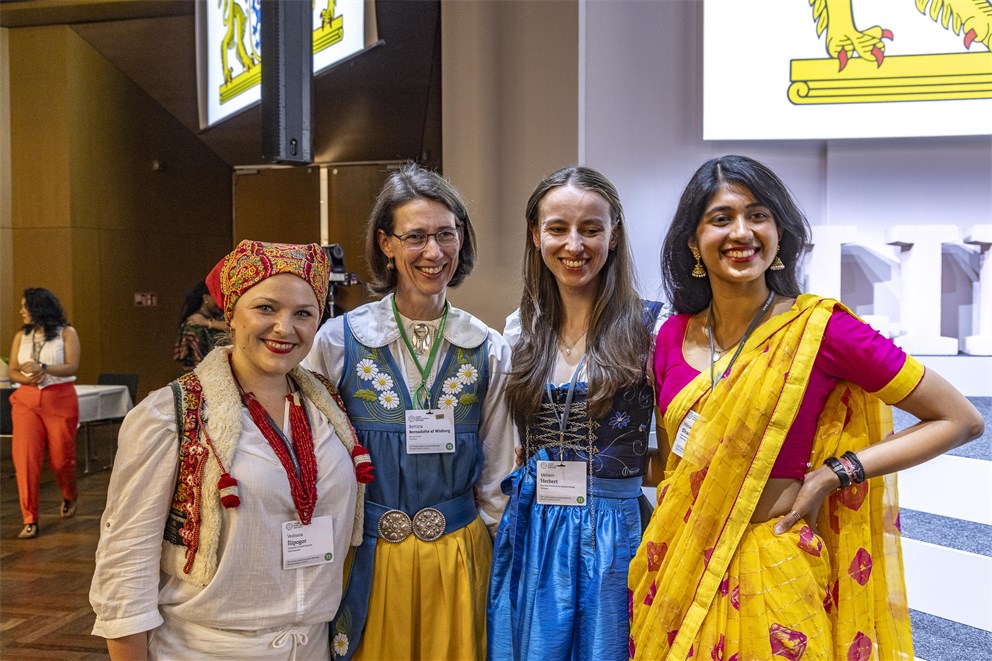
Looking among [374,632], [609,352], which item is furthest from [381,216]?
[374,632]

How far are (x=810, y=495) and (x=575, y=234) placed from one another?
0.76m

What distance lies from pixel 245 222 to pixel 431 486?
9.41 metres

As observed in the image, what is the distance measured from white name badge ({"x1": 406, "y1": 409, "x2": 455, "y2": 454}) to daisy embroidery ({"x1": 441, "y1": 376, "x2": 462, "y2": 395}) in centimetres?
5

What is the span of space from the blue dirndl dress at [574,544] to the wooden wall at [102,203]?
5069mm

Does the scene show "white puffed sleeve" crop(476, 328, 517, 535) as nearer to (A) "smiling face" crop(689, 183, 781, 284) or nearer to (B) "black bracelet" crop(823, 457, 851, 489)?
(A) "smiling face" crop(689, 183, 781, 284)

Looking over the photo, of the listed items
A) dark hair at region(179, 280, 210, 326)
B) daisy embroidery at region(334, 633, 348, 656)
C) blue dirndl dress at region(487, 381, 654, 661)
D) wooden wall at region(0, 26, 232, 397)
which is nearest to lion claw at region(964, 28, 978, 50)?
blue dirndl dress at region(487, 381, 654, 661)

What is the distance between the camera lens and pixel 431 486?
74.4 inches

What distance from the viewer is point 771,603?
1474 millimetres

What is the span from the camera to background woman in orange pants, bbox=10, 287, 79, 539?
5.32 m

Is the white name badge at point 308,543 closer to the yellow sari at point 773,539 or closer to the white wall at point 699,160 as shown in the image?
the yellow sari at point 773,539

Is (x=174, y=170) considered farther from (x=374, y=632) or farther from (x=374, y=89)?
(x=374, y=632)

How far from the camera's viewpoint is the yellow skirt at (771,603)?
1.46 m

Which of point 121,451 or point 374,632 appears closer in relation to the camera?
point 121,451

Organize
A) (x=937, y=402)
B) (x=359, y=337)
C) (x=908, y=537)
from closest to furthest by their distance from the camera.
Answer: (x=937, y=402) → (x=359, y=337) → (x=908, y=537)
